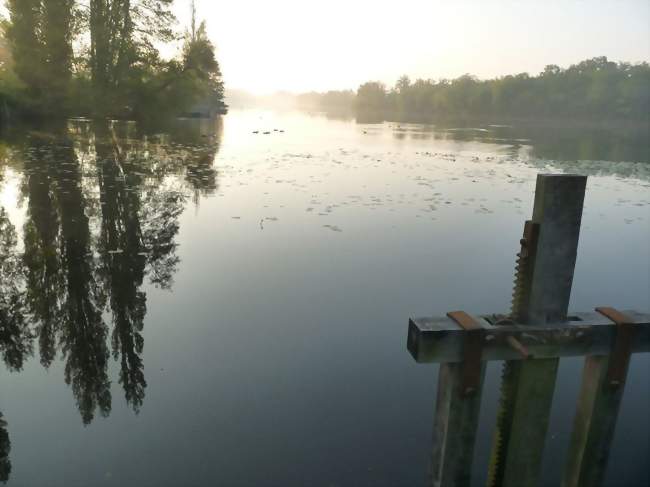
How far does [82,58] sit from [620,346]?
42688mm

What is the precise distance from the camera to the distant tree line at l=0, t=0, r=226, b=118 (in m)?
35.2

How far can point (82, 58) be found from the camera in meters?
37.6

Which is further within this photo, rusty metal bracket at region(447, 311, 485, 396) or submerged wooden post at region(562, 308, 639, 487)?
submerged wooden post at region(562, 308, 639, 487)

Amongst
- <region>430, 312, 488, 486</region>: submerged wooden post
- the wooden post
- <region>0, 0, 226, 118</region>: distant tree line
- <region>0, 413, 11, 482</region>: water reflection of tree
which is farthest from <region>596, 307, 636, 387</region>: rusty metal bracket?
<region>0, 0, 226, 118</region>: distant tree line

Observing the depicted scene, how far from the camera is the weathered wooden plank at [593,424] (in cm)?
312

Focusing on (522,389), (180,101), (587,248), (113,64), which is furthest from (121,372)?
(180,101)

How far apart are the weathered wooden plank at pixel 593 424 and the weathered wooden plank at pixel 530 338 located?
0.20 metres

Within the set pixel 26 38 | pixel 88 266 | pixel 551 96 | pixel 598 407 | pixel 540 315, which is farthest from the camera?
pixel 551 96

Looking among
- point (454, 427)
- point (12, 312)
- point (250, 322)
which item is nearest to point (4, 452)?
point (12, 312)

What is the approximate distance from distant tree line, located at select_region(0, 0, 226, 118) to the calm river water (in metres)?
25.7

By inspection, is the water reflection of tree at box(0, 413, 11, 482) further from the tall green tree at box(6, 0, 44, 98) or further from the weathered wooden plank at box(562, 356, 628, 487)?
the tall green tree at box(6, 0, 44, 98)

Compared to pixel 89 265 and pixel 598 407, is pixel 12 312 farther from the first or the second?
pixel 598 407

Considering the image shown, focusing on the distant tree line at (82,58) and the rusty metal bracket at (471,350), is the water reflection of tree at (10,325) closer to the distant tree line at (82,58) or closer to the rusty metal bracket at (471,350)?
the rusty metal bracket at (471,350)

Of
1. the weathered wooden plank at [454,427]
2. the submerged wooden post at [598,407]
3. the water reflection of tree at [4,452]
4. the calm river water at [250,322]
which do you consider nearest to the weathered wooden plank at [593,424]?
the submerged wooden post at [598,407]
